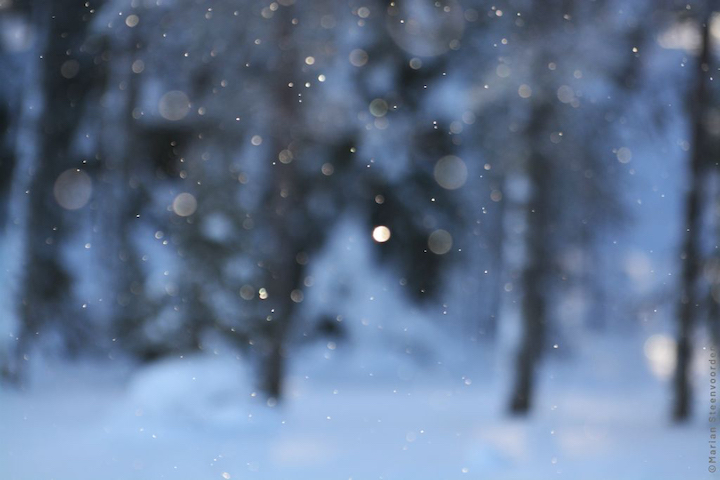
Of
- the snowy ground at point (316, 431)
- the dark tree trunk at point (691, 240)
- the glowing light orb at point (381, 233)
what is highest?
the glowing light orb at point (381, 233)

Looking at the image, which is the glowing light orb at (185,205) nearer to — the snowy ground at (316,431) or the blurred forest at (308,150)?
the blurred forest at (308,150)

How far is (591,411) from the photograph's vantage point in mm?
12547

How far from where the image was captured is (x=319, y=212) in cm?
1675

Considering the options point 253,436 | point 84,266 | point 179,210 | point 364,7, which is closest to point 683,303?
point 253,436

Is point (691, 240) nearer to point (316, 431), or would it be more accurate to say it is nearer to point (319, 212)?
point (316, 431)

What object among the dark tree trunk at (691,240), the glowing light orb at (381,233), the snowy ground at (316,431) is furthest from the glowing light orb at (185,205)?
the dark tree trunk at (691,240)

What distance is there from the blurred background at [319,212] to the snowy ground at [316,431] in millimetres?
64

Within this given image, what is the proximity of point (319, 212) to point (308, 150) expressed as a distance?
1.99 metres

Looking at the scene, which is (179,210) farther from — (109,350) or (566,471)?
(566,471)

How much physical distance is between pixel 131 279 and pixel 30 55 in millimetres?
4558

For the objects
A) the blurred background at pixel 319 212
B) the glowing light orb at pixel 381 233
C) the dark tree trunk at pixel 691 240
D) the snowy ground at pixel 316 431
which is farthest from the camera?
the glowing light orb at pixel 381 233

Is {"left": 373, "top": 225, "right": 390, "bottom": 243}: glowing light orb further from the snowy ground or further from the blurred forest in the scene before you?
the snowy ground

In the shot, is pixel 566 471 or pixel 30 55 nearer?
pixel 566 471

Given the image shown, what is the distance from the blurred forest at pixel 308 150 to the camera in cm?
1086
